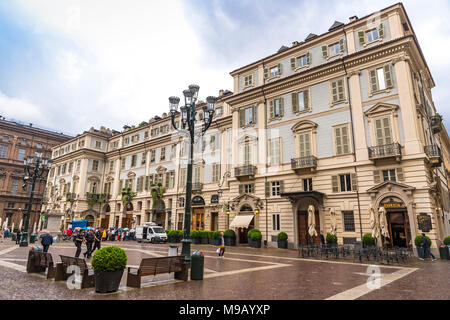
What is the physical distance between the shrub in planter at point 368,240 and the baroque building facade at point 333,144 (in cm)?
101

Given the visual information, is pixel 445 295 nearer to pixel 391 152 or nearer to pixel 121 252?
pixel 121 252

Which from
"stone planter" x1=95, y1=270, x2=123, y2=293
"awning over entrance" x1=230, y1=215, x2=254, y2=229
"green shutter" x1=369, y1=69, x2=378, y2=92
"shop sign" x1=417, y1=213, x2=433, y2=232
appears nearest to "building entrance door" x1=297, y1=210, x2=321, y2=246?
"awning over entrance" x1=230, y1=215, x2=254, y2=229

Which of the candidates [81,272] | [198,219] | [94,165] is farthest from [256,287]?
[94,165]

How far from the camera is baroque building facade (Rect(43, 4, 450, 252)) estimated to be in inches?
792

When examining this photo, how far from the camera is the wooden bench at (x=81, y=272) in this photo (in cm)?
782

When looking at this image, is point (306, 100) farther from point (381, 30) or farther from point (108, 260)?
point (108, 260)

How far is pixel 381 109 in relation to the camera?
21547 mm

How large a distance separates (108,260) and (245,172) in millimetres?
21060

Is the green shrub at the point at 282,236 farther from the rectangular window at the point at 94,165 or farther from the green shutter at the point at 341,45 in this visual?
the rectangular window at the point at 94,165

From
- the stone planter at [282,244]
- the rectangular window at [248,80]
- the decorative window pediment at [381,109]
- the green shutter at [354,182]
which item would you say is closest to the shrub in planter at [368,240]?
the green shutter at [354,182]

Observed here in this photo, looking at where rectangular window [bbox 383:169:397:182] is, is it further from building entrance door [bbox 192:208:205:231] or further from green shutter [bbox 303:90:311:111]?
building entrance door [bbox 192:208:205:231]

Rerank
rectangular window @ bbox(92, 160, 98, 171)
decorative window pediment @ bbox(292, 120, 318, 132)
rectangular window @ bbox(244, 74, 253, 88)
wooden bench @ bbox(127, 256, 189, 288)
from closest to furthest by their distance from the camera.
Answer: wooden bench @ bbox(127, 256, 189, 288)
decorative window pediment @ bbox(292, 120, 318, 132)
rectangular window @ bbox(244, 74, 253, 88)
rectangular window @ bbox(92, 160, 98, 171)

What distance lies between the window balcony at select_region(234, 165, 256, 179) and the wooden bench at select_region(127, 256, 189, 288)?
1858 cm
